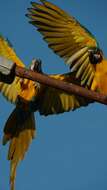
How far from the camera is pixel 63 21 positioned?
6.40 meters

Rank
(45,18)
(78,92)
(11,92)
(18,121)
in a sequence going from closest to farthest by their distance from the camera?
1. (78,92)
2. (45,18)
3. (18,121)
4. (11,92)

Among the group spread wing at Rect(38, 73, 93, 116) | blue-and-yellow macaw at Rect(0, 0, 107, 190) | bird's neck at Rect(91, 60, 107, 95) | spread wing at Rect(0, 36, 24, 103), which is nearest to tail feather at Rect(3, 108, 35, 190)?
A: blue-and-yellow macaw at Rect(0, 0, 107, 190)

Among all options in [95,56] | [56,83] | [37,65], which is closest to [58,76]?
[37,65]

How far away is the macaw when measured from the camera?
7.25 metres

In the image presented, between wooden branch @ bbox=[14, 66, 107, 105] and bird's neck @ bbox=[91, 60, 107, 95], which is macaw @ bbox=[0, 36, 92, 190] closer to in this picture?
bird's neck @ bbox=[91, 60, 107, 95]

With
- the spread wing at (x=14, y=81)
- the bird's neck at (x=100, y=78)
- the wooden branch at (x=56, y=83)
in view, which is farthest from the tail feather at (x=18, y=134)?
the wooden branch at (x=56, y=83)

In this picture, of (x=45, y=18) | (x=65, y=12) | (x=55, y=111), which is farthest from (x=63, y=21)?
(x=55, y=111)

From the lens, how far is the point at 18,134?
741cm

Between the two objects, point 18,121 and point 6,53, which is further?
point 6,53

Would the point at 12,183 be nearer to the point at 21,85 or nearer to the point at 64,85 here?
the point at 21,85

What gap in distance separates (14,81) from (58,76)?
0.74 m

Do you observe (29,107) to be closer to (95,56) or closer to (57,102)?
(57,102)

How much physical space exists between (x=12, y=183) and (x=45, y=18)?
1791 mm

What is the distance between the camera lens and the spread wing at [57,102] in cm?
747
